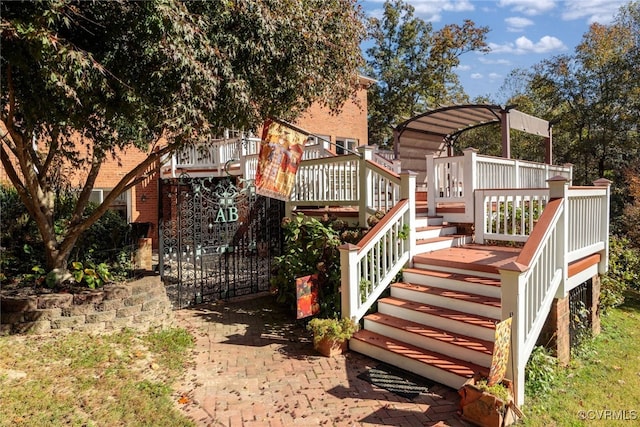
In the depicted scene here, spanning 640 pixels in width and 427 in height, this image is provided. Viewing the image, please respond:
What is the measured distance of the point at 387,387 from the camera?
15.0 feet

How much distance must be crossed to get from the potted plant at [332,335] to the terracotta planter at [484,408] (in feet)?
5.93

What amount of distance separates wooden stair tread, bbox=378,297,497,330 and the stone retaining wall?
3576mm

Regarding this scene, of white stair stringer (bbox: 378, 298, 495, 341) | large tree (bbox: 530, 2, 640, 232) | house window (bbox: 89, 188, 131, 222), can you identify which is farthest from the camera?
large tree (bbox: 530, 2, 640, 232)

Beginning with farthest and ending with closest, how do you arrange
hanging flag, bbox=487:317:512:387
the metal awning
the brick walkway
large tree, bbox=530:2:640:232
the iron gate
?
large tree, bbox=530:2:640:232 → the metal awning → the iron gate → the brick walkway → hanging flag, bbox=487:317:512:387

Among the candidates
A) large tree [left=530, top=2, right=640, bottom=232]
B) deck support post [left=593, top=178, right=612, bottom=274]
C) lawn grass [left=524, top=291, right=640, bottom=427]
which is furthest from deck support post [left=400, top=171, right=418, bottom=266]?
large tree [left=530, top=2, right=640, bottom=232]

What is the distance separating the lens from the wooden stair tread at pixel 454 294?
5.06 m

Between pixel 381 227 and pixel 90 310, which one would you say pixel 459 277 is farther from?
pixel 90 310

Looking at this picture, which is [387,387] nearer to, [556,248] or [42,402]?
[556,248]

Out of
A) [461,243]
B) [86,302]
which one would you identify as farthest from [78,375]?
[461,243]

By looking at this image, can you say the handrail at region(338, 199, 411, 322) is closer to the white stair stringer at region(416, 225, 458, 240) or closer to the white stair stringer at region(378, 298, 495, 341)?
the white stair stringer at region(378, 298, 495, 341)

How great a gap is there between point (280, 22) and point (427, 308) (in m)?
4.26

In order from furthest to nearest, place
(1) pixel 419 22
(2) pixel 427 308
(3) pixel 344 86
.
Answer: (1) pixel 419 22
(3) pixel 344 86
(2) pixel 427 308

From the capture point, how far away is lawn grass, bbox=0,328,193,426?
381 centimetres

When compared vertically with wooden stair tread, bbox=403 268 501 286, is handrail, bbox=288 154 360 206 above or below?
above
